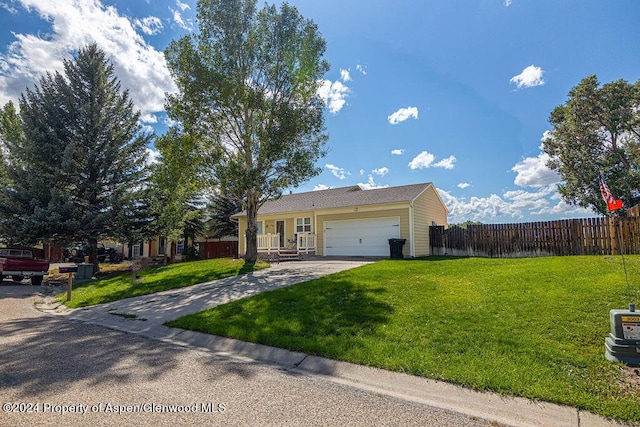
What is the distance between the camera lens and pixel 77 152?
17.7 m

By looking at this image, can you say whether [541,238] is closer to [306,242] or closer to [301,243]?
[306,242]

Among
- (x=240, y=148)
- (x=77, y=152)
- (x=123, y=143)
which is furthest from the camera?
(x=123, y=143)

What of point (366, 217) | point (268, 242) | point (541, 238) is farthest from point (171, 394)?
point (268, 242)

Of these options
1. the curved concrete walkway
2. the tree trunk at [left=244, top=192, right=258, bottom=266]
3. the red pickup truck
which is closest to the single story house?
the tree trunk at [left=244, top=192, right=258, bottom=266]

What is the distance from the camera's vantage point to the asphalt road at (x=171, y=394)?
3070 mm

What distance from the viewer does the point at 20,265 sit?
14.9m

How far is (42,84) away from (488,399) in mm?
24035

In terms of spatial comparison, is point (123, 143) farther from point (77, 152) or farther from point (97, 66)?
point (97, 66)

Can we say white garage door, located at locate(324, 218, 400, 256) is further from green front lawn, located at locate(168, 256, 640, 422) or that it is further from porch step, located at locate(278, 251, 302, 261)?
green front lawn, located at locate(168, 256, 640, 422)

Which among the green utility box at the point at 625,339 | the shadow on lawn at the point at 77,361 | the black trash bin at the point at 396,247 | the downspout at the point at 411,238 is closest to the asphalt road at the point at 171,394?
the shadow on lawn at the point at 77,361

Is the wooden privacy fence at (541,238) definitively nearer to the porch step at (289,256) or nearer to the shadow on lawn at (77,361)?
the porch step at (289,256)

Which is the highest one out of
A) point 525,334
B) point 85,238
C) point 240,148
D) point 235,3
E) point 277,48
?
point 235,3

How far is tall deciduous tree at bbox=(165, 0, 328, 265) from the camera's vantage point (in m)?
14.0

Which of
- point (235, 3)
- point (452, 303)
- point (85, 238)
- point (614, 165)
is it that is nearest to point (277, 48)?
point (235, 3)
